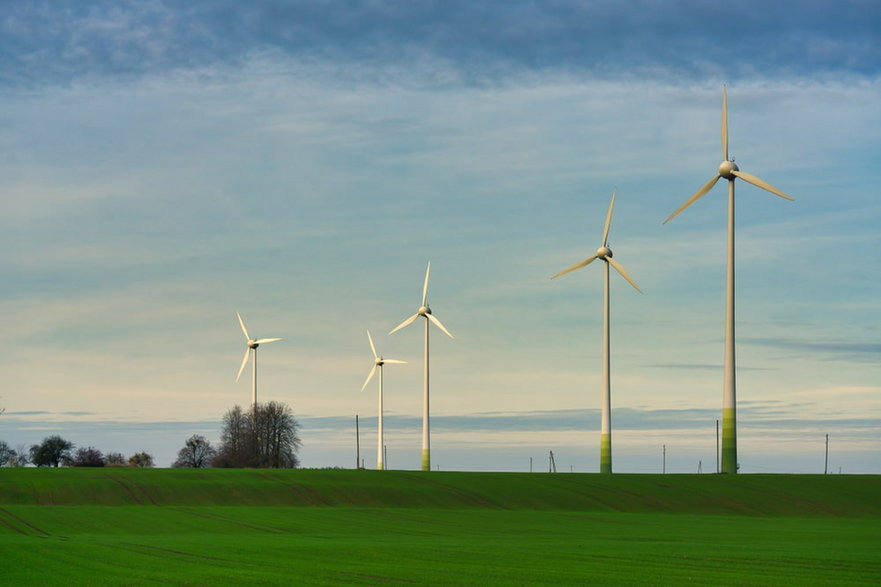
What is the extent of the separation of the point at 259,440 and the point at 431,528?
8942 centimetres

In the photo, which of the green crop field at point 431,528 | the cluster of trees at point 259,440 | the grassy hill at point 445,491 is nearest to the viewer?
the green crop field at point 431,528

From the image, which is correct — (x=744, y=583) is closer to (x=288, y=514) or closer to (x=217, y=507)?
(x=288, y=514)

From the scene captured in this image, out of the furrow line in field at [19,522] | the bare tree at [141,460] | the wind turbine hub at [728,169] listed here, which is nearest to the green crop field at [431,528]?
the furrow line in field at [19,522]

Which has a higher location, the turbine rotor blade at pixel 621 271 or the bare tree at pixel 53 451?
the turbine rotor blade at pixel 621 271

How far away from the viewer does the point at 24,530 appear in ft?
185

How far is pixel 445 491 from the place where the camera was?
8719 cm

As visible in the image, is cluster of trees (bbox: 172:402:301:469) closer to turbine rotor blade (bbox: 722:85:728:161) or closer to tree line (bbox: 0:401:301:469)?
tree line (bbox: 0:401:301:469)

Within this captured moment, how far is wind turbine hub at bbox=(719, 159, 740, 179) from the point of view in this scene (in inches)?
3573

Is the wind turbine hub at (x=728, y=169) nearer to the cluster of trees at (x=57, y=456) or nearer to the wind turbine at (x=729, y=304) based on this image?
the wind turbine at (x=729, y=304)

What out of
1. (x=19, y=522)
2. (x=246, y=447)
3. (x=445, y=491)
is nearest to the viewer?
(x=19, y=522)

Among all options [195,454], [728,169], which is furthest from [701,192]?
[195,454]

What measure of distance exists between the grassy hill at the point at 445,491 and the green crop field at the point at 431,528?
0.60 ft

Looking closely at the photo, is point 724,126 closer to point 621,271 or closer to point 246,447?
point 621,271

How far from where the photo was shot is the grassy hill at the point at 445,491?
3150 inches
